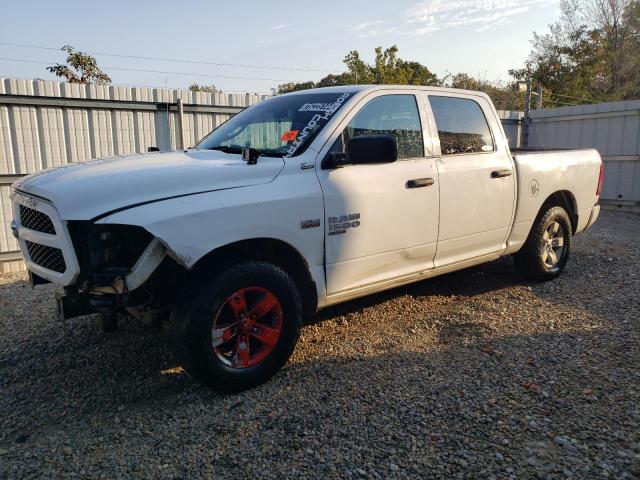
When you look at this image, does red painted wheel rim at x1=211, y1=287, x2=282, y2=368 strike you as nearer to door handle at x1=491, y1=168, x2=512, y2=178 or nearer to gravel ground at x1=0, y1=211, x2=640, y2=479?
gravel ground at x1=0, y1=211, x2=640, y2=479

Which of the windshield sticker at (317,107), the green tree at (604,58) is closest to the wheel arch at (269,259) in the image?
the windshield sticker at (317,107)

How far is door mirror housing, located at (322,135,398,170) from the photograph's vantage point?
137 inches

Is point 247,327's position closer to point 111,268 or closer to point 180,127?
point 111,268

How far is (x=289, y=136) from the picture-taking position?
3.76 metres

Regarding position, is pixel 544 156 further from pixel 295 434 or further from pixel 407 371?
pixel 295 434

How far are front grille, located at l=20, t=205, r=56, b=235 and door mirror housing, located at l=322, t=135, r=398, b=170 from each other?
1780 mm

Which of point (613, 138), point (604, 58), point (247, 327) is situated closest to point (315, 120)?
point (247, 327)

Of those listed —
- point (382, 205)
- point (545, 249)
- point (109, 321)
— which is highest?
point (382, 205)

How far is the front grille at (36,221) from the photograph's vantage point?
3018 millimetres

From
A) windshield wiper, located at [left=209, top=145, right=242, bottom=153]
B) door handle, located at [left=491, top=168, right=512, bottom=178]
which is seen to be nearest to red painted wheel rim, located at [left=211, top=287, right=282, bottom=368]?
windshield wiper, located at [left=209, top=145, right=242, bottom=153]

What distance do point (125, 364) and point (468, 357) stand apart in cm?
257

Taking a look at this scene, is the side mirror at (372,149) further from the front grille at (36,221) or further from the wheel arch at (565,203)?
the wheel arch at (565,203)

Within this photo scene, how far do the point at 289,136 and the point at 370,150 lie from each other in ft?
2.14

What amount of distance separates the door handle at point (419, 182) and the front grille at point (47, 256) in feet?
8.27
